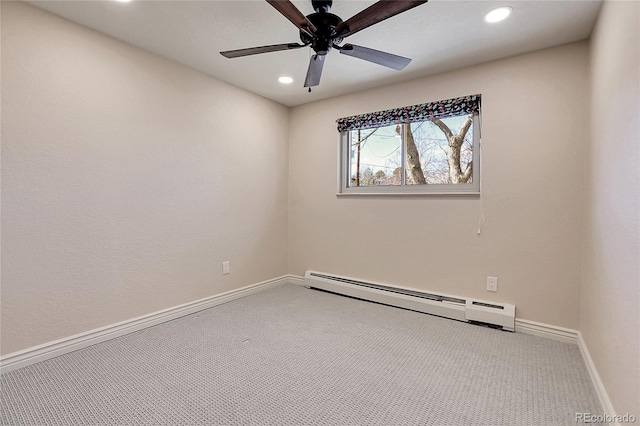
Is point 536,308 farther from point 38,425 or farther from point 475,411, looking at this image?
point 38,425

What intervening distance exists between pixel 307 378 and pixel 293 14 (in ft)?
6.49

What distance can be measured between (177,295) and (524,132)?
3289 mm

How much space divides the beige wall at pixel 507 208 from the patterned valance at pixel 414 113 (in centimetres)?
7

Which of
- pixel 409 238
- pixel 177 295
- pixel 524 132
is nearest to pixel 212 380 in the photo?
pixel 177 295

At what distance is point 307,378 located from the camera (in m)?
1.76

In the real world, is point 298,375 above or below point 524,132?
below

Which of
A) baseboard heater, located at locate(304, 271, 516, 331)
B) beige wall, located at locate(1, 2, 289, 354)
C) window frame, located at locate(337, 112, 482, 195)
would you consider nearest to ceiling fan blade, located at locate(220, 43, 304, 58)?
beige wall, located at locate(1, 2, 289, 354)

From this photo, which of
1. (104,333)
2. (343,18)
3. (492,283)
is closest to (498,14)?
(343,18)

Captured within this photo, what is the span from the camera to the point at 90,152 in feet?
7.00

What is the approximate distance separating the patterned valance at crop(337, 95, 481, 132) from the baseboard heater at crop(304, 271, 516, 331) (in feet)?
5.56

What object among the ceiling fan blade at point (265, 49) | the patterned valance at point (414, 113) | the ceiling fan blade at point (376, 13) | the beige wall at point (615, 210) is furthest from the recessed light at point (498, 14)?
the ceiling fan blade at point (265, 49)

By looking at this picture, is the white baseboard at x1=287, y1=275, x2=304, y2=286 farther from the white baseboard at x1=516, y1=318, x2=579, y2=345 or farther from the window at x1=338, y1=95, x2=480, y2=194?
the white baseboard at x1=516, y1=318, x2=579, y2=345

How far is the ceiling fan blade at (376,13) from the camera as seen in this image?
1319 mm

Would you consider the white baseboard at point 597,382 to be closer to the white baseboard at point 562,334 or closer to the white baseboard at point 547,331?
the white baseboard at point 562,334
